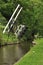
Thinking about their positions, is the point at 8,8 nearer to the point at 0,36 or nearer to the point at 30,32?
the point at 30,32

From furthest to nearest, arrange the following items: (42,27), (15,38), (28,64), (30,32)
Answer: (30,32), (15,38), (42,27), (28,64)

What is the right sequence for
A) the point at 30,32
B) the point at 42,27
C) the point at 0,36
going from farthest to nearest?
1. the point at 30,32
2. the point at 0,36
3. the point at 42,27

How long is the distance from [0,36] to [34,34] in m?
17.3

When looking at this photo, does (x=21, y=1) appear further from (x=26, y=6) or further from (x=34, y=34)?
(x=34, y=34)

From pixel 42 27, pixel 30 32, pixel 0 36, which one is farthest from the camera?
pixel 30 32

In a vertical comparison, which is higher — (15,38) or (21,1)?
(21,1)

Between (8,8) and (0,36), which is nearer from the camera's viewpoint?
(0,36)

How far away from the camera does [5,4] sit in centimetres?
7300

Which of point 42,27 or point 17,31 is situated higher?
point 42,27

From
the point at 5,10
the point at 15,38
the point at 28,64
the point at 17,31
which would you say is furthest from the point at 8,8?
the point at 28,64

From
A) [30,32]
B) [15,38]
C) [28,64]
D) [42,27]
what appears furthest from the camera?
[30,32]

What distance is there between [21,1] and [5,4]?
3.58m

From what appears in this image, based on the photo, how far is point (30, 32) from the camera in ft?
230

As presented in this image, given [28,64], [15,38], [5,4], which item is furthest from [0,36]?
[28,64]
